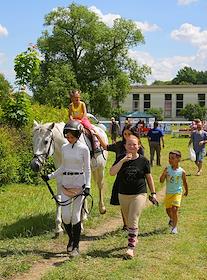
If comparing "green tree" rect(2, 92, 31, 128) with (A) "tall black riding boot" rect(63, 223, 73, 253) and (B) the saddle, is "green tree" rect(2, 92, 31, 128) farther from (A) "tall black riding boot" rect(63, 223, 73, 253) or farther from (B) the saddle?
(A) "tall black riding boot" rect(63, 223, 73, 253)

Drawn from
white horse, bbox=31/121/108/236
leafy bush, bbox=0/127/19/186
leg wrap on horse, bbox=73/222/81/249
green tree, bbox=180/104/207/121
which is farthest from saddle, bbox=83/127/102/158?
green tree, bbox=180/104/207/121

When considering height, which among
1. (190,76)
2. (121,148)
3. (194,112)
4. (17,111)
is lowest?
(121,148)

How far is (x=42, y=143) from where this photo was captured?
24.6 ft

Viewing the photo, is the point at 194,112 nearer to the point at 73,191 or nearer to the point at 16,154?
the point at 16,154

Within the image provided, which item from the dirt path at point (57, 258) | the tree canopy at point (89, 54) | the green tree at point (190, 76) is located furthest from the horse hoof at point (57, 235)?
the green tree at point (190, 76)

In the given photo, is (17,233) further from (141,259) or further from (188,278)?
(188,278)

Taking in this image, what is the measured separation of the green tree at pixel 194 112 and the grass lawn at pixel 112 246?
7009 cm

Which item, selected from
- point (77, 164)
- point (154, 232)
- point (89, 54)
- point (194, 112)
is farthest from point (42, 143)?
point (194, 112)

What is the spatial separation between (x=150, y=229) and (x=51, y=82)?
39.4 metres

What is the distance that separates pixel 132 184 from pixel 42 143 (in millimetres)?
1733

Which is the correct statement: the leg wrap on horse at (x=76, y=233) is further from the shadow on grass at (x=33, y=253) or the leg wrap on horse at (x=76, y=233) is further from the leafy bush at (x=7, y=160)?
the leafy bush at (x=7, y=160)

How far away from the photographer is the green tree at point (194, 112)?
261 ft

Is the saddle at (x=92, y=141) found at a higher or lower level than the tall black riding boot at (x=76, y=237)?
higher

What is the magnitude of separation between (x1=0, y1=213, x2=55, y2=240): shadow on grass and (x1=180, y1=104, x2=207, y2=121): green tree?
7130 centimetres
